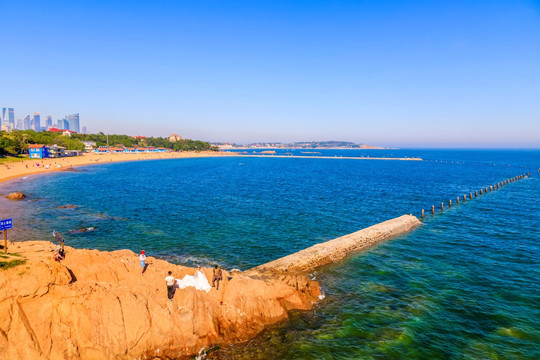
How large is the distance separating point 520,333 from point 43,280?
91.9 feet

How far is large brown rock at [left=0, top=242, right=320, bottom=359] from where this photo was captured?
14.2m

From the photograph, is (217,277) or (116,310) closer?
(116,310)

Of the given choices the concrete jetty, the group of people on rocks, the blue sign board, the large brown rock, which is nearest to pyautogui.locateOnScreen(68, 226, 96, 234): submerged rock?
the blue sign board

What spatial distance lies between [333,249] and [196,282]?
16.5 m

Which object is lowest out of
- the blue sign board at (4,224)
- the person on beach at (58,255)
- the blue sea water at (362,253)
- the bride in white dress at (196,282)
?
the blue sea water at (362,253)

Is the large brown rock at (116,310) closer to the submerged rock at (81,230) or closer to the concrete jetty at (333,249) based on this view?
the concrete jetty at (333,249)

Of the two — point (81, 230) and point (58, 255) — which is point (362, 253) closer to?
point (58, 255)

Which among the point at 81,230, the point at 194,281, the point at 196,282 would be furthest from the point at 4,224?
the point at 81,230

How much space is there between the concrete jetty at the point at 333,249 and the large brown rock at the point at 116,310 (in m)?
5.48

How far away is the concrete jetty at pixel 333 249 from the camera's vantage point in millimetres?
26528

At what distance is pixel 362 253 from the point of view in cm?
3216

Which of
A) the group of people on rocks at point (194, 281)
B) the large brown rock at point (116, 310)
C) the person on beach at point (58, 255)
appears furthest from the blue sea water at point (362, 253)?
the person on beach at point (58, 255)

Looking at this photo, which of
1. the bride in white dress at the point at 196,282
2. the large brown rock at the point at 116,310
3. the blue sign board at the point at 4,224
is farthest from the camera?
the blue sign board at the point at 4,224

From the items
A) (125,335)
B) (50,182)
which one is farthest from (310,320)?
(50,182)
